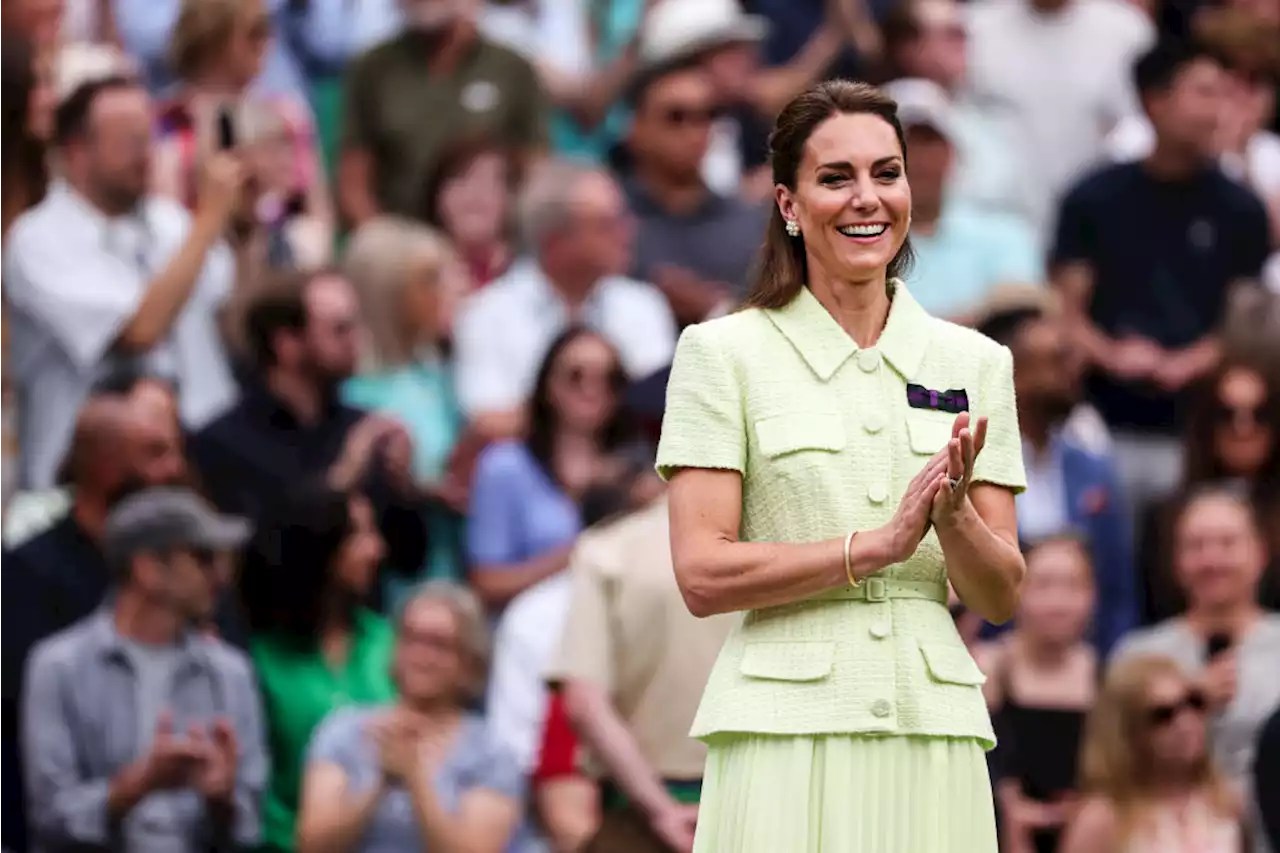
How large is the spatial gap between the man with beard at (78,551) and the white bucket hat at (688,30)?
3.38 meters

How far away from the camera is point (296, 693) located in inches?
330

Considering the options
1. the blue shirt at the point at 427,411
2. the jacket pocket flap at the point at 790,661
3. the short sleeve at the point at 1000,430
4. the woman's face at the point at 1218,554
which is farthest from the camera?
the blue shirt at the point at 427,411

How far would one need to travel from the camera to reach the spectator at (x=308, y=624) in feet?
27.4

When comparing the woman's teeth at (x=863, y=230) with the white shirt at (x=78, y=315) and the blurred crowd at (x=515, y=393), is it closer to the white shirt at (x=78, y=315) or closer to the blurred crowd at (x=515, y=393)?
the blurred crowd at (x=515, y=393)

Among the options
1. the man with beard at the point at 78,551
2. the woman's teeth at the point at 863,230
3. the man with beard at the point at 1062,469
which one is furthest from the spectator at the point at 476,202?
the woman's teeth at the point at 863,230

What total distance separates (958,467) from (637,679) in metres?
3.22

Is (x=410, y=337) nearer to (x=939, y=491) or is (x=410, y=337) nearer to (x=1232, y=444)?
(x=1232, y=444)

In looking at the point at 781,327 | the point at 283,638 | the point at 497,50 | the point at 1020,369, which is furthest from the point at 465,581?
the point at 781,327

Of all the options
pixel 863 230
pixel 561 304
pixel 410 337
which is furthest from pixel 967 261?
pixel 863 230

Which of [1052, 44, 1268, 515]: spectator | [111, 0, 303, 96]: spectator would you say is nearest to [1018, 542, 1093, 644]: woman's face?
[1052, 44, 1268, 515]: spectator

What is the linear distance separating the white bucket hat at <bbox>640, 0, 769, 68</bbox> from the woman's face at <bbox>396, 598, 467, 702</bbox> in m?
3.72

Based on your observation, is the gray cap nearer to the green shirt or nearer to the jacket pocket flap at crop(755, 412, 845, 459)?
the green shirt

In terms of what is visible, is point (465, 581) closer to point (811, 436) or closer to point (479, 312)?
point (479, 312)

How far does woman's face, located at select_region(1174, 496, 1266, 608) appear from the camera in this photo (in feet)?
29.5
